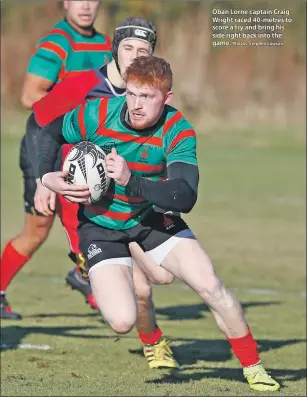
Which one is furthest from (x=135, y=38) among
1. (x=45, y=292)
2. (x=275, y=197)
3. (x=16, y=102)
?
(x=16, y=102)

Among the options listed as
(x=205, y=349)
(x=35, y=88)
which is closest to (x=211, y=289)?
(x=205, y=349)

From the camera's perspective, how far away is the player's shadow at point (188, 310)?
384 inches

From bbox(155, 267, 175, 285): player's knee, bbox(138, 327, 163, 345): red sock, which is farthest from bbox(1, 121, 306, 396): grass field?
bbox(155, 267, 175, 285): player's knee

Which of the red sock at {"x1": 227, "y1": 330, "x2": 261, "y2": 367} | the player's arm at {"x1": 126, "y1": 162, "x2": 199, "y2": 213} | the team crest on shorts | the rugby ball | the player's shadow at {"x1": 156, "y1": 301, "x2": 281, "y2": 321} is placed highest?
the rugby ball

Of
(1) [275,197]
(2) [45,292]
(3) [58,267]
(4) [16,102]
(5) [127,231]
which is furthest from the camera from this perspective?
(4) [16,102]

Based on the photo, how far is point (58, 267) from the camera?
12.6 metres

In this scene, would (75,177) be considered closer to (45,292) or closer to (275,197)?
(45,292)

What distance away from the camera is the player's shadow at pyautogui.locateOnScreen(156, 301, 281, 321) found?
9744 mm

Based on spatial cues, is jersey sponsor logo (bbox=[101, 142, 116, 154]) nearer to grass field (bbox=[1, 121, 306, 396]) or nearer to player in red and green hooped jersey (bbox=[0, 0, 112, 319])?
grass field (bbox=[1, 121, 306, 396])

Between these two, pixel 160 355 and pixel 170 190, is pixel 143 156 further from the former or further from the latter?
pixel 160 355

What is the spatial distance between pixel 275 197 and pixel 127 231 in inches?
514

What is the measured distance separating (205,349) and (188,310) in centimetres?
191

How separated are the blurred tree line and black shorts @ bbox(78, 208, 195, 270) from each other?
2332cm

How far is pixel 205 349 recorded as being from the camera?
821 cm
